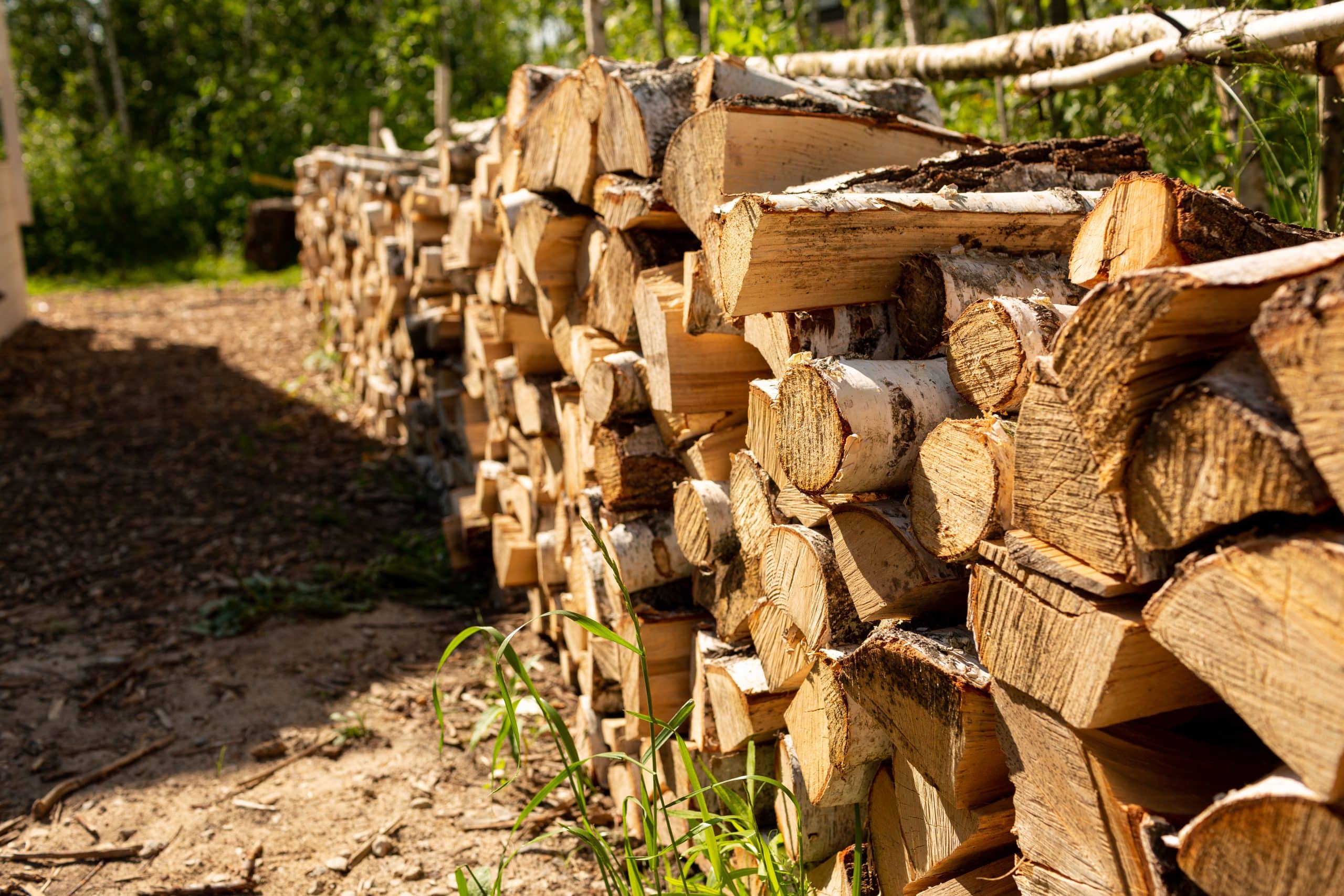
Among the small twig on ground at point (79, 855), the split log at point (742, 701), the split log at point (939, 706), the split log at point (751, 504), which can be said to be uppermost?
the split log at point (751, 504)

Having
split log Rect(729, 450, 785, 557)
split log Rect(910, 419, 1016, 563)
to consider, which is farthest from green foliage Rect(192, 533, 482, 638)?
split log Rect(910, 419, 1016, 563)

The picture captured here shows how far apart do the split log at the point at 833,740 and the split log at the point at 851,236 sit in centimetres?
58

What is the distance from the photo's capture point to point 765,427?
167cm

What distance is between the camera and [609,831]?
252cm

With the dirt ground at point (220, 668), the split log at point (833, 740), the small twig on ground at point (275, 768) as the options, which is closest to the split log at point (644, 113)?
the split log at point (833, 740)

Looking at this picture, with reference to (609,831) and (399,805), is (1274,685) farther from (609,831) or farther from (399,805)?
(399,805)

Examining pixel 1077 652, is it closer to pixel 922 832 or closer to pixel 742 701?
pixel 922 832

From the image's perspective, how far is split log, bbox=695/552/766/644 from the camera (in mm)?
1905

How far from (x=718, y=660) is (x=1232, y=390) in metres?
1.28

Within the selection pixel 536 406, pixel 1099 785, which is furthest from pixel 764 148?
pixel 536 406

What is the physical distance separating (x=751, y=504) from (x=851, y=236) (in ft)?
1.73

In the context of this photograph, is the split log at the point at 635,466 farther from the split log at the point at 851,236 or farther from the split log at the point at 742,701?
the split log at the point at 851,236

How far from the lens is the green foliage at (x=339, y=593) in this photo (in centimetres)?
367

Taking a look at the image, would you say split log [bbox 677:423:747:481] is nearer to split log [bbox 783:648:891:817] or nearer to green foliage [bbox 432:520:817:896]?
green foliage [bbox 432:520:817:896]
